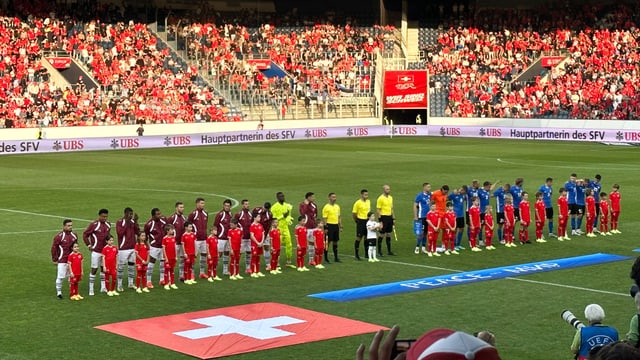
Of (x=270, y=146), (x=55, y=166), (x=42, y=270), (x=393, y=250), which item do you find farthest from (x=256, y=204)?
(x=270, y=146)

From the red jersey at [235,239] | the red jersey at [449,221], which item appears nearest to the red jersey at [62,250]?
the red jersey at [235,239]

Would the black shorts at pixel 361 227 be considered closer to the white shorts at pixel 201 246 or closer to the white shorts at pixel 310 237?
the white shorts at pixel 310 237

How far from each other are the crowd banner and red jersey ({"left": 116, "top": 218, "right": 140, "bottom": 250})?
105 feet

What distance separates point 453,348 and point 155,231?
634 inches

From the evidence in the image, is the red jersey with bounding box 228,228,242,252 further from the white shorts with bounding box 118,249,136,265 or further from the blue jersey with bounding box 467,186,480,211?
the blue jersey with bounding box 467,186,480,211

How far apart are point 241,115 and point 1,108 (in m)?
14.2

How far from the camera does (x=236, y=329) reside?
49.7ft

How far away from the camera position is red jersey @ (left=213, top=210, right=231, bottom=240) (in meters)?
20.0

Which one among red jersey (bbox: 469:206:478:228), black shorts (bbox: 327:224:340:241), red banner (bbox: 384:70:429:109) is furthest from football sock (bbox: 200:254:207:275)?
red banner (bbox: 384:70:429:109)

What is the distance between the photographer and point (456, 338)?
3424mm

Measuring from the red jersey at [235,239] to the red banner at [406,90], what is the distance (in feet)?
154

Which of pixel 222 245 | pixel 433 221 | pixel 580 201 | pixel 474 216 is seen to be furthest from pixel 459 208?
pixel 222 245

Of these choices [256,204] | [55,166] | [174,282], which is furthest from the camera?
[55,166]

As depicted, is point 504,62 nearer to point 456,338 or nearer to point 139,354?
point 139,354
